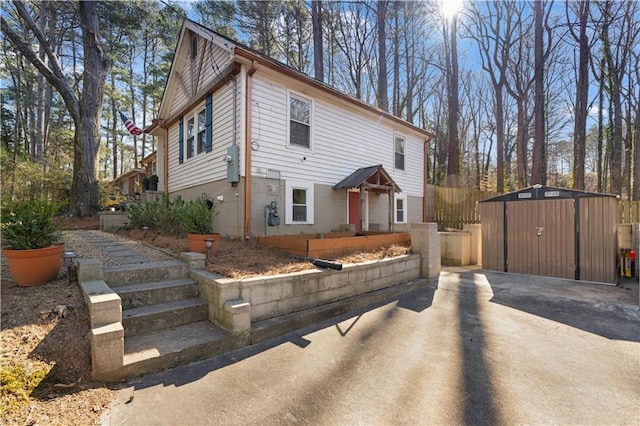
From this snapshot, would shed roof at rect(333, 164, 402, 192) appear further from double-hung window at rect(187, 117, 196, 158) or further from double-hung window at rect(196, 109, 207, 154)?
double-hung window at rect(187, 117, 196, 158)

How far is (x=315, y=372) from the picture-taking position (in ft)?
8.96

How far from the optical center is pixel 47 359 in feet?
7.92

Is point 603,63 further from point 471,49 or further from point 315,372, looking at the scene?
point 315,372

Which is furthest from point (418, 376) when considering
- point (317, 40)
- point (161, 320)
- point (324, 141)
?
point (317, 40)

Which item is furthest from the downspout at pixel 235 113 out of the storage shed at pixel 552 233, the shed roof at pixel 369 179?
the storage shed at pixel 552 233

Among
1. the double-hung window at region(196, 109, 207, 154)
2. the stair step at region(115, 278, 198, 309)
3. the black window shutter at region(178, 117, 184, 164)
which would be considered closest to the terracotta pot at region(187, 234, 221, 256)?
the stair step at region(115, 278, 198, 309)

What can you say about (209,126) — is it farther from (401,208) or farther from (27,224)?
(401,208)

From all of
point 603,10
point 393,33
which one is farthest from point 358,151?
point 603,10

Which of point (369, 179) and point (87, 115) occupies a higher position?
point (87, 115)

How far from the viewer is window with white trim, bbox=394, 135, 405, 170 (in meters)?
11.5

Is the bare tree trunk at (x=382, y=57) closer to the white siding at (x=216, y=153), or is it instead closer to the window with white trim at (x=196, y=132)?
the window with white trim at (x=196, y=132)

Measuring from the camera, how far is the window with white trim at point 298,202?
780cm

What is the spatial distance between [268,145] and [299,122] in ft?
4.42

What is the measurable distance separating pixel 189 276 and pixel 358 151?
718cm
